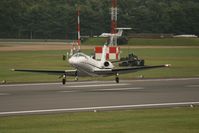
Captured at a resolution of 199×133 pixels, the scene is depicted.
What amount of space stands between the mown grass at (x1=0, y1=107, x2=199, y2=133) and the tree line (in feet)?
347

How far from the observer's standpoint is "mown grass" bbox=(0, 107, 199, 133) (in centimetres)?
1939

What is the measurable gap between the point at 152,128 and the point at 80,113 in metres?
4.67

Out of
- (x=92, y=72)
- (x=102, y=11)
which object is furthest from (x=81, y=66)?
(x=102, y=11)

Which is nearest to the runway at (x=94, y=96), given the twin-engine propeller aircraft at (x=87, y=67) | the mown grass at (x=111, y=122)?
the twin-engine propeller aircraft at (x=87, y=67)

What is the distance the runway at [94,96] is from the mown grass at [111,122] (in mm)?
1833

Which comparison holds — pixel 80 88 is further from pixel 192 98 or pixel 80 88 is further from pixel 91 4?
pixel 91 4

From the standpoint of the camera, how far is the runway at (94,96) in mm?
25734

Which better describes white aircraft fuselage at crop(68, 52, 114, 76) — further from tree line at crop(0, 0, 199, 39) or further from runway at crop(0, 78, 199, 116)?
tree line at crop(0, 0, 199, 39)

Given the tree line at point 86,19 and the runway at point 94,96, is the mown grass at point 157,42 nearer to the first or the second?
the tree line at point 86,19

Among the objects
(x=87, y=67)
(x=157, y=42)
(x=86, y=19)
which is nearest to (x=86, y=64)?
(x=87, y=67)

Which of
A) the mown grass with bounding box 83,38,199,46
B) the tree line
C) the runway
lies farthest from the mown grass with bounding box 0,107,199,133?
the tree line

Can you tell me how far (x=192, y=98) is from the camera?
29250 millimetres

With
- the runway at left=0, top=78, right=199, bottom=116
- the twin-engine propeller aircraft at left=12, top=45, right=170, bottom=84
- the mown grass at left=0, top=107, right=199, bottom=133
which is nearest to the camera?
the mown grass at left=0, top=107, right=199, bottom=133

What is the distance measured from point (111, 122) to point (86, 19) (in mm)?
113024
